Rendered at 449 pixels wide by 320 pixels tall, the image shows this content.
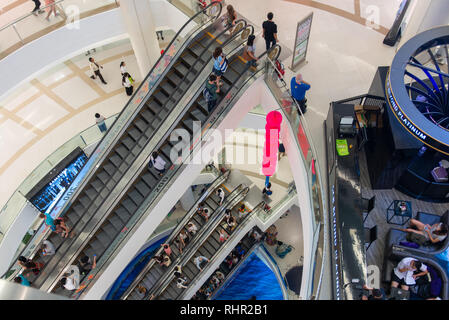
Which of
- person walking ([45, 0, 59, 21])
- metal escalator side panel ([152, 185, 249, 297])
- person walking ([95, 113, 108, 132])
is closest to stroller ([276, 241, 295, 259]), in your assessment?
metal escalator side panel ([152, 185, 249, 297])

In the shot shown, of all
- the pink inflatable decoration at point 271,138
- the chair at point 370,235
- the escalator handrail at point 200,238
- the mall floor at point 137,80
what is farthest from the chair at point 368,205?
the escalator handrail at point 200,238

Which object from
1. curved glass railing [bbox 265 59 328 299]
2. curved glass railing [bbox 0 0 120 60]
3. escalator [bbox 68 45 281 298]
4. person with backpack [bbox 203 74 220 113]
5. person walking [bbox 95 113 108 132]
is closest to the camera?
curved glass railing [bbox 265 59 328 299]

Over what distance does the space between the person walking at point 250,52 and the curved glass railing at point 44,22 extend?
5252mm

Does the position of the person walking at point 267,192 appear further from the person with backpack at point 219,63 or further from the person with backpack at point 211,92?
the person with backpack at point 219,63

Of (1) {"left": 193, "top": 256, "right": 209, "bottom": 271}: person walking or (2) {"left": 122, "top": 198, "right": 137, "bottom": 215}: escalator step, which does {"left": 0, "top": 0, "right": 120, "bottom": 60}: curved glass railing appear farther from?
(1) {"left": 193, "top": 256, "right": 209, "bottom": 271}: person walking

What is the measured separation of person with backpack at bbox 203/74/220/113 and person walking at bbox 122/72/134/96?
576cm

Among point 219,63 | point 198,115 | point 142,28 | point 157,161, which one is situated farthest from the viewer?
point 142,28

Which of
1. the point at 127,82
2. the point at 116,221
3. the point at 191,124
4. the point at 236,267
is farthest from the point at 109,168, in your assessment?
the point at 236,267

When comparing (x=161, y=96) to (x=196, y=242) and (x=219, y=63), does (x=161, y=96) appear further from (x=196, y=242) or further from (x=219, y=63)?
(x=196, y=242)

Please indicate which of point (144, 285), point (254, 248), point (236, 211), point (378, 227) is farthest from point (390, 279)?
point (144, 285)

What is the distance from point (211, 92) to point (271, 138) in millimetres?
1974

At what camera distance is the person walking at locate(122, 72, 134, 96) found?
1470cm

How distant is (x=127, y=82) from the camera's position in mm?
14852

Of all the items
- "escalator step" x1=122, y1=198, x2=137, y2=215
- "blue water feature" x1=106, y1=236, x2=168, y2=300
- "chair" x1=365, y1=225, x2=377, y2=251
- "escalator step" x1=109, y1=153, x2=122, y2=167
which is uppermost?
"escalator step" x1=109, y1=153, x2=122, y2=167
